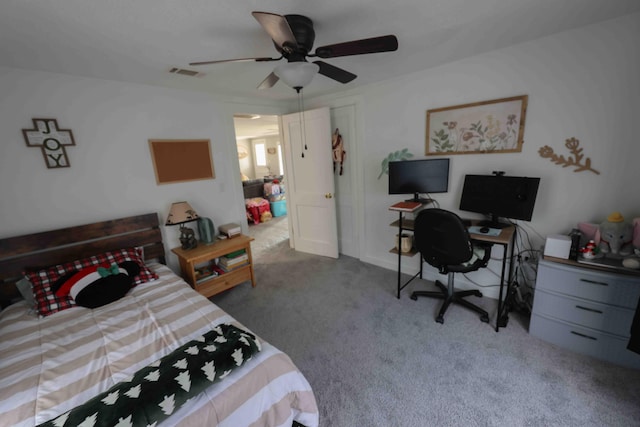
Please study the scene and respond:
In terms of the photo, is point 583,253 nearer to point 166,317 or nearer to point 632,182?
point 632,182

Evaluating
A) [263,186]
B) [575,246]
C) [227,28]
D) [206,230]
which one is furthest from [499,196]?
[263,186]

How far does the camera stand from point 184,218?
2668 millimetres

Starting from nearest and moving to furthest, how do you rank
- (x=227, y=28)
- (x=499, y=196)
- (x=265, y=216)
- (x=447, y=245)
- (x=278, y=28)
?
(x=278, y=28) → (x=227, y=28) → (x=447, y=245) → (x=499, y=196) → (x=265, y=216)

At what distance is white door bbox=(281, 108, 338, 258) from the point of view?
342 cm

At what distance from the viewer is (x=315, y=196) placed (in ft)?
12.1

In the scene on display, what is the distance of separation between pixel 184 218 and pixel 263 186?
4.12 metres

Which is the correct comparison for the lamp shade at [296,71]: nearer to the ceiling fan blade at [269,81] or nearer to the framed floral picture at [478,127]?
the ceiling fan blade at [269,81]

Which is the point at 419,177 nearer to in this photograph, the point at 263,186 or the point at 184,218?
the point at 184,218

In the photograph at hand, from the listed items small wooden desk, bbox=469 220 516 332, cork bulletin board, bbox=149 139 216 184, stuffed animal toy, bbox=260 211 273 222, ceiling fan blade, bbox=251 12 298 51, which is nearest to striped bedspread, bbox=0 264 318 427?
cork bulletin board, bbox=149 139 216 184

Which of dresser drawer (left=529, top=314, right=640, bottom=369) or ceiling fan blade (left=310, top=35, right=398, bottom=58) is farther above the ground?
ceiling fan blade (left=310, top=35, right=398, bottom=58)

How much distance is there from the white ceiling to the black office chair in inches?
49.7

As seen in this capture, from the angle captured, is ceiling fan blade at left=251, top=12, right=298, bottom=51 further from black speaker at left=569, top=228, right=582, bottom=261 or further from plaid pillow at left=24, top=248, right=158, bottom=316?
black speaker at left=569, top=228, right=582, bottom=261

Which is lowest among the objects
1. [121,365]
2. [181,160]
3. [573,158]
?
[121,365]

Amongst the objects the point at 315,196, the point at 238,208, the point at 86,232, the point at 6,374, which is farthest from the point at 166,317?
the point at 315,196
